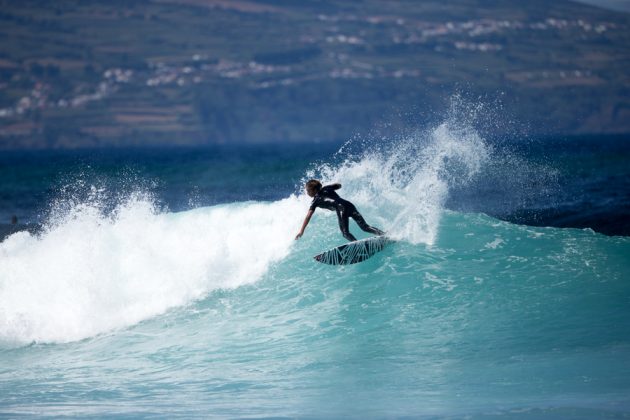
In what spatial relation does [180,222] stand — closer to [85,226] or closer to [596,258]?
[85,226]

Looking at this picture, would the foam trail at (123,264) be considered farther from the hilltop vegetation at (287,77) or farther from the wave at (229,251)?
the hilltop vegetation at (287,77)

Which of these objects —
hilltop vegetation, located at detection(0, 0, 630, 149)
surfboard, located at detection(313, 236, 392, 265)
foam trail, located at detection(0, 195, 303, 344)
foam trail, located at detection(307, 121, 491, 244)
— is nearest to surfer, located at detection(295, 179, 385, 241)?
surfboard, located at detection(313, 236, 392, 265)

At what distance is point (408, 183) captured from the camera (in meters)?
16.7

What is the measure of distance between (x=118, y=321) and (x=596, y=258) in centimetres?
799

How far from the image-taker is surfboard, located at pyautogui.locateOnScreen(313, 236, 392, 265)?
13547 mm

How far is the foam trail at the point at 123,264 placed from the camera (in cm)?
1353

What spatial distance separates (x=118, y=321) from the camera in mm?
13406

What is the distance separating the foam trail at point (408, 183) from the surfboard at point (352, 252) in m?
0.81

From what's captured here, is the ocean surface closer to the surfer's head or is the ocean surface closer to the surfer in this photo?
the surfer

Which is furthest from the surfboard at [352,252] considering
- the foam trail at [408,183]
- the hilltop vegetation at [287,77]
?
the hilltop vegetation at [287,77]

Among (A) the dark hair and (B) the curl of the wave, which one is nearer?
(A) the dark hair

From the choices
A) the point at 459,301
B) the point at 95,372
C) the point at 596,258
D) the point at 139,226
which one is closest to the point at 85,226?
the point at 139,226

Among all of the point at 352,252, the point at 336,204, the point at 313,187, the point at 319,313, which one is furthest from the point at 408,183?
the point at 319,313

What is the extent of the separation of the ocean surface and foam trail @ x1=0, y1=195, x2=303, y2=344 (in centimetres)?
3
